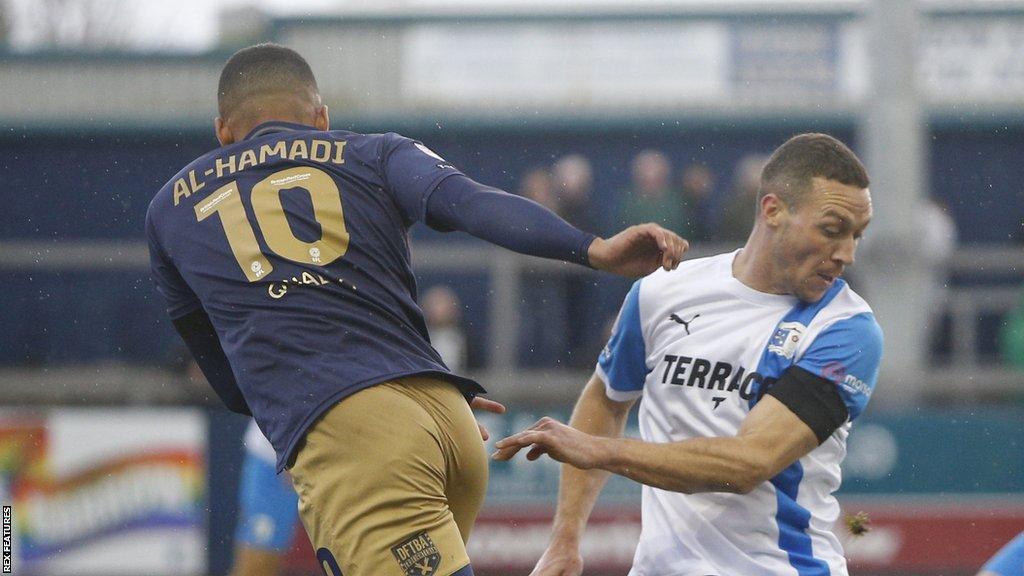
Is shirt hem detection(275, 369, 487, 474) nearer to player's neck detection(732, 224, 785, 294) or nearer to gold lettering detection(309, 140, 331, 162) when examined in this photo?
gold lettering detection(309, 140, 331, 162)

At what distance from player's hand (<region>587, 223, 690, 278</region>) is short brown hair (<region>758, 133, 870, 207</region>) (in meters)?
0.87

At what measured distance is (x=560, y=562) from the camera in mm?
4488

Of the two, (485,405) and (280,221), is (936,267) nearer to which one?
(485,405)

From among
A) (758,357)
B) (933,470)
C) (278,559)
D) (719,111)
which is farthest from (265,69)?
(719,111)

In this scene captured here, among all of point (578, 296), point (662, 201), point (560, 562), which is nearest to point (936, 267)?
point (662, 201)

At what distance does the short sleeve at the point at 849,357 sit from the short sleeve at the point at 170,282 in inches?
68.2

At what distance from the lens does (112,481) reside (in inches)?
427

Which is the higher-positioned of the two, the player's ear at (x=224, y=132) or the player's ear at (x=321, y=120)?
the player's ear at (x=321, y=120)

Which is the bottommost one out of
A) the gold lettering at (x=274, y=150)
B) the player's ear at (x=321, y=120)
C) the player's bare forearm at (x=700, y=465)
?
the player's bare forearm at (x=700, y=465)

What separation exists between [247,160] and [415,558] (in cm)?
115

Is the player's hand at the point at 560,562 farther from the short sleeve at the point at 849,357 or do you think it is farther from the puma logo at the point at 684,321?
the short sleeve at the point at 849,357

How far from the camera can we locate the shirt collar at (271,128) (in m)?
4.13

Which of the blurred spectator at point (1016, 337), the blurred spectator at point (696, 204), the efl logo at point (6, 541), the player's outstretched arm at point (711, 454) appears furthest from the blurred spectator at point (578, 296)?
the player's outstretched arm at point (711, 454)

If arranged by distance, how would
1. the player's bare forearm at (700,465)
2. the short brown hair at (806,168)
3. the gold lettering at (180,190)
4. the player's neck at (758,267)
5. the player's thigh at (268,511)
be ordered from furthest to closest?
1. the player's thigh at (268,511)
2. the player's neck at (758,267)
3. the short brown hair at (806,168)
4. the gold lettering at (180,190)
5. the player's bare forearm at (700,465)
